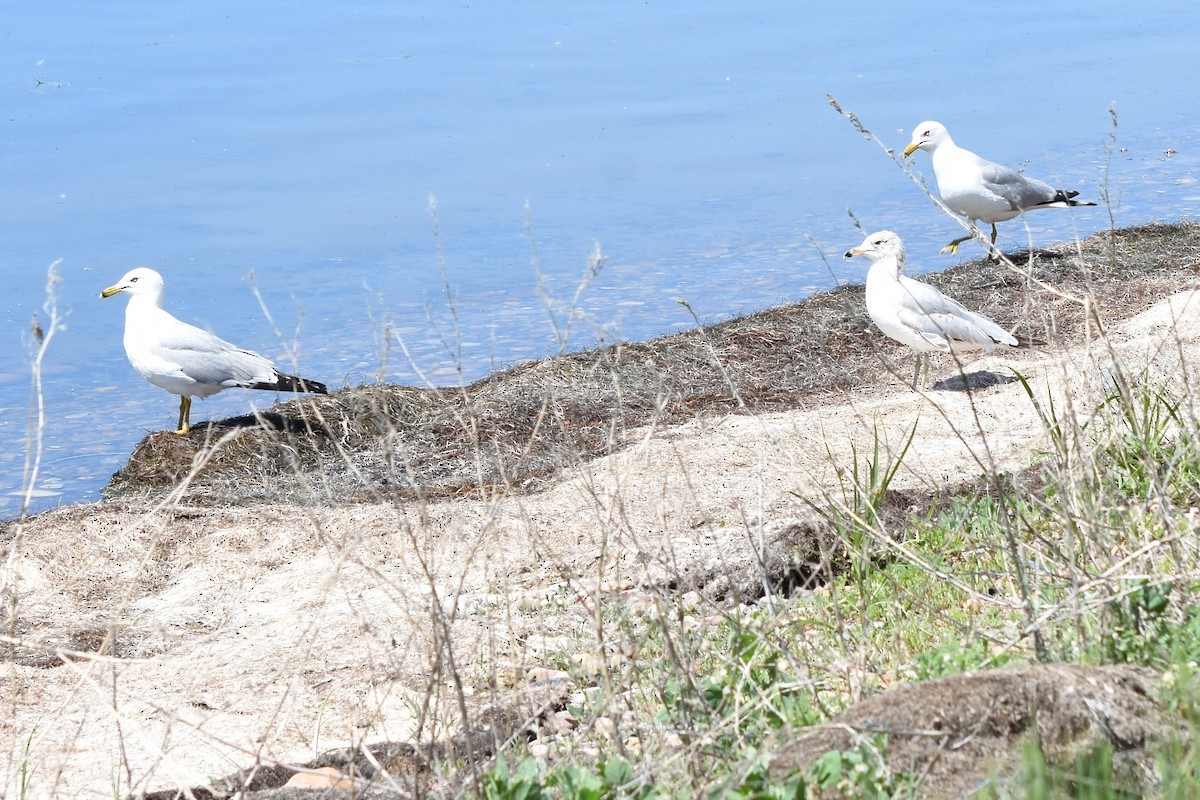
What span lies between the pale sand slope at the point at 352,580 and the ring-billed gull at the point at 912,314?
363 millimetres

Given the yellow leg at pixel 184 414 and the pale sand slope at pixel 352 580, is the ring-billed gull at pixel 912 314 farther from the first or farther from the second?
the yellow leg at pixel 184 414

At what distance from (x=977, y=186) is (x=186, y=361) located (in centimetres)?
638

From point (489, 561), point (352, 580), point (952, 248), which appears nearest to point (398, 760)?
point (489, 561)

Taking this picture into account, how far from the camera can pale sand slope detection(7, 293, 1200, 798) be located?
396cm

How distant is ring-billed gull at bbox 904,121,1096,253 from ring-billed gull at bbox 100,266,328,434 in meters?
5.65

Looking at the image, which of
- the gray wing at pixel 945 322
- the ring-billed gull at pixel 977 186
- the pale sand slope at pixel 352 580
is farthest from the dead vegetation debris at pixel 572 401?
the ring-billed gull at pixel 977 186

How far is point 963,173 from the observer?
36.3ft

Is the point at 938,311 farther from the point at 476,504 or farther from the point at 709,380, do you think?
the point at 476,504

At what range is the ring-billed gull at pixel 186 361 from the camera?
8.16m

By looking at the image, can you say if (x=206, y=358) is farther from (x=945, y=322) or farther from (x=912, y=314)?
(x=945, y=322)

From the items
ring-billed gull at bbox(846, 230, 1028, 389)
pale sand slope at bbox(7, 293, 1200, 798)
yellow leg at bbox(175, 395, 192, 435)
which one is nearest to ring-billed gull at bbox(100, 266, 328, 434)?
yellow leg at bbox(175, 395, 192, 435)

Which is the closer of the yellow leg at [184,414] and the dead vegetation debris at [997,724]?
the dead vegetation debris at [997,724]

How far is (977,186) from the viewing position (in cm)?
1096

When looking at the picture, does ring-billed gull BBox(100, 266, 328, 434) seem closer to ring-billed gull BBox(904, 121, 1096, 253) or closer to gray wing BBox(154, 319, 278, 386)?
gray wing BBox(154, 319, 278, 386)
